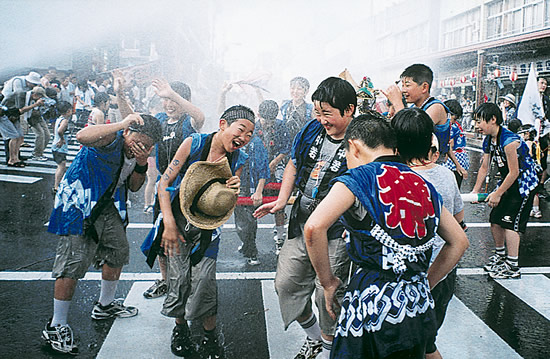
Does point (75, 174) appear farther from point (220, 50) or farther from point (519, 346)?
point (220, 50)

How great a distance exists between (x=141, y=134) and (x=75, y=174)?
0.54 m

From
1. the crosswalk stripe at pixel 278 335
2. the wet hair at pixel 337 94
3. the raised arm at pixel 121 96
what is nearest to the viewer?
the wet hair at pixel 337 94

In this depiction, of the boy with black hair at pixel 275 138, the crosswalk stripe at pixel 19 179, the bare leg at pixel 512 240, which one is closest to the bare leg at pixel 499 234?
the bare leg at pixel 512 240

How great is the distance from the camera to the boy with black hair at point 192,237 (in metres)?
2.91

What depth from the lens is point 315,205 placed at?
2826 millimetres

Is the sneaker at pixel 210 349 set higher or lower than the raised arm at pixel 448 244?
lower

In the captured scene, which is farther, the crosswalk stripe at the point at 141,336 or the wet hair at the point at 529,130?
the wet hair at the point at 529,130

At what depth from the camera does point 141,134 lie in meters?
3.05

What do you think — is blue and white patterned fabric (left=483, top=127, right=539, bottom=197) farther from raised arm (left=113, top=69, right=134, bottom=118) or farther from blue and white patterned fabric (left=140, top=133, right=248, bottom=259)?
raised arm (left=113, top=69, right=134, bottom=118)

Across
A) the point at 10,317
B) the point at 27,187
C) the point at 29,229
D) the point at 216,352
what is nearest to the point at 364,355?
the point at 216,352

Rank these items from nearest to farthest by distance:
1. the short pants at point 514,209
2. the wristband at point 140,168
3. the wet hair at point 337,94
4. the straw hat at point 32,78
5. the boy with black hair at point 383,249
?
the boy with black hair at point 383,249 → the wet hair at point 337,94 → the wristband at point 140,168 → the short pants at point 514,209 → the straw hat at point 32,78

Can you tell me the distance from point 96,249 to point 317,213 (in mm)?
2053

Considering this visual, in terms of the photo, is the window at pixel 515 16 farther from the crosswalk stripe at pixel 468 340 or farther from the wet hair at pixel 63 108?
the crosswalk stripe at pixel 468 340

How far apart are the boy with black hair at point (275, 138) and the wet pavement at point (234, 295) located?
0.98 ft
